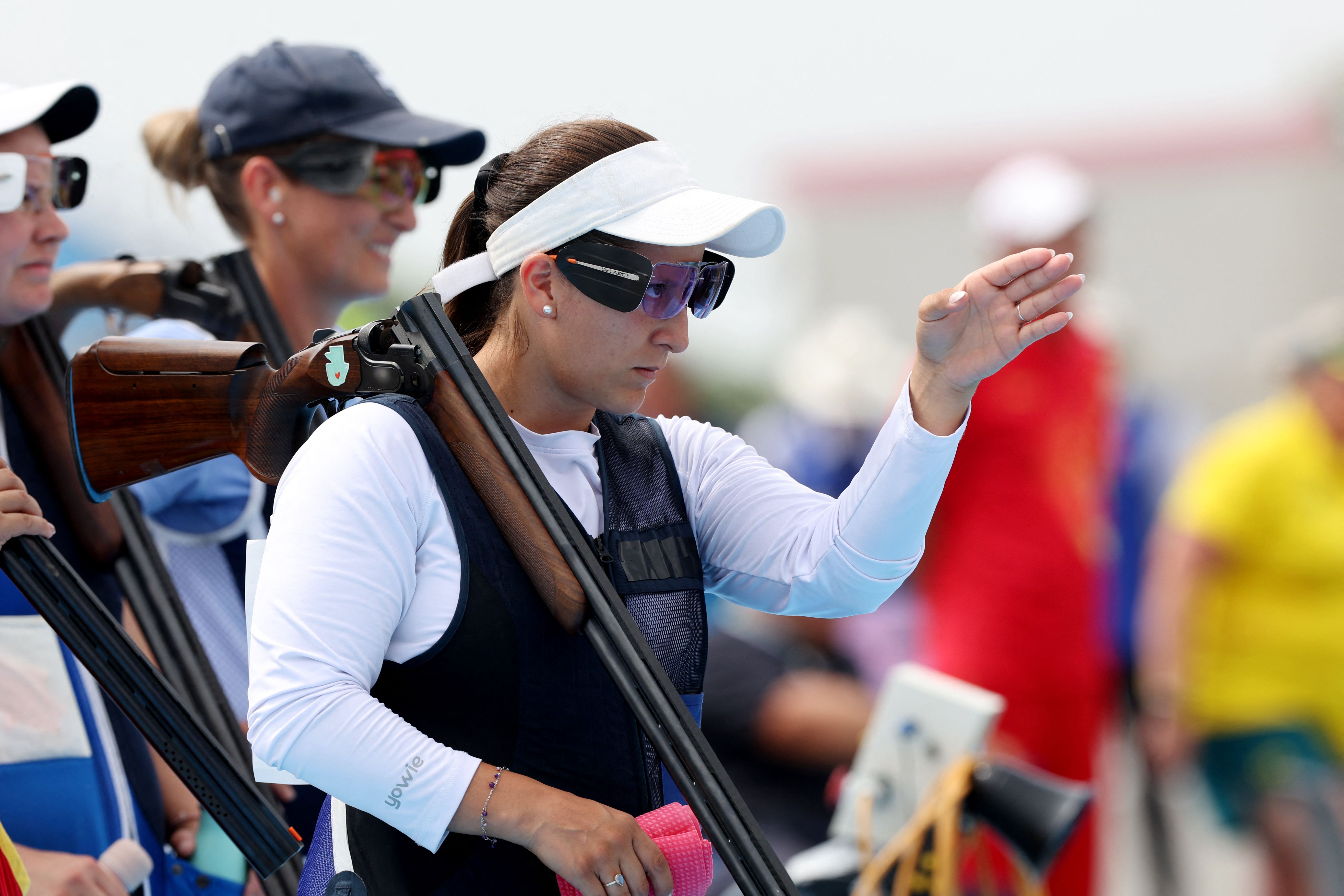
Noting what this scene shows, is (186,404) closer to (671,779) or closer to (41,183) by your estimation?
(41,183)

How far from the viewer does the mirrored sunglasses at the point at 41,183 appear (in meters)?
1.97

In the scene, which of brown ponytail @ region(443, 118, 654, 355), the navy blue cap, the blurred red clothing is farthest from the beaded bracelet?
the blurred red clothing

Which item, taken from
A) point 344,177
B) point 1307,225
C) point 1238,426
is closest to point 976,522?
point 1238,426

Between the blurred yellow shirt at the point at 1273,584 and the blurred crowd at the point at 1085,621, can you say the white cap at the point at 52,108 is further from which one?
the blurred yellow shirt at the point at 1273,584

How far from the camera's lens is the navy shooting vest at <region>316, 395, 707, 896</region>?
1515 millimetres

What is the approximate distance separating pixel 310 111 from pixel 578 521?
1158 mm

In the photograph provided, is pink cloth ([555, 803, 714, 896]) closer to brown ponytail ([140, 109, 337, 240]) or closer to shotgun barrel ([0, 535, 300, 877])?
shotgun barrel ([0, 535, 300, 877])

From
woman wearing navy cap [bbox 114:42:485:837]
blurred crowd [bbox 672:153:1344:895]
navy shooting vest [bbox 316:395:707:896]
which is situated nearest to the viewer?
navy shooting vest [bbox 316:395:707:896]

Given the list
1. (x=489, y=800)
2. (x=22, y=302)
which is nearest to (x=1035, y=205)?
(x=22, y=302)

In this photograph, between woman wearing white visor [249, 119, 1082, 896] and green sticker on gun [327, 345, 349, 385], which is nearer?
woman wearing white visor [249, 119, 1082, 896]

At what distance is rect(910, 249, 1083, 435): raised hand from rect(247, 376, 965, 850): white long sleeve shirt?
1.9 inches

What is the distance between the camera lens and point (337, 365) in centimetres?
165

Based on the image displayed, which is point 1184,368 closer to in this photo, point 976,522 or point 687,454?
point 976,522

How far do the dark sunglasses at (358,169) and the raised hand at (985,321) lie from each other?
123cm
